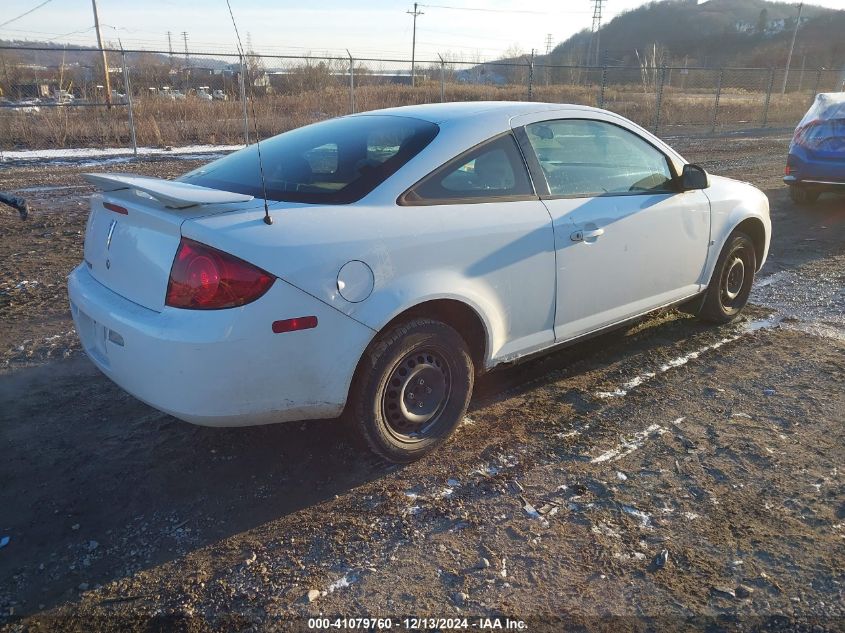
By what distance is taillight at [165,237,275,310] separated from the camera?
2.47 meters

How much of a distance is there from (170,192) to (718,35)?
5152 inches

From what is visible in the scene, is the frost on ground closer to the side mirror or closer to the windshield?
the windshield

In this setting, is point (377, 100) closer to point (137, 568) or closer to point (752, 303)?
point (752, 303)

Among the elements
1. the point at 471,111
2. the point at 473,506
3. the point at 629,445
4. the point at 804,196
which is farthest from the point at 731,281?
the point at 804,196

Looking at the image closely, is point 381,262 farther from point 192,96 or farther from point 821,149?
point 192,96

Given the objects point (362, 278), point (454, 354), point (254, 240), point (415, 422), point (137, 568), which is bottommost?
point (137, 568)

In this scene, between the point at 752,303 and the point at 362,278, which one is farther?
the point at 752,303

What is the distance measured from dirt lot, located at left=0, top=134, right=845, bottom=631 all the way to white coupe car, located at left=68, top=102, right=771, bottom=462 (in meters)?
0.41

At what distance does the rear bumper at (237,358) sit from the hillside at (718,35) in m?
77.0

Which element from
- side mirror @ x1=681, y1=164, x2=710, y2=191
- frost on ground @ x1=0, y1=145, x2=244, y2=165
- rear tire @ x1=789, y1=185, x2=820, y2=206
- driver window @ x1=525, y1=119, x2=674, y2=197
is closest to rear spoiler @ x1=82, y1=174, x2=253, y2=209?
driver window @ x1=525, y1=119, x2=674, y2=197

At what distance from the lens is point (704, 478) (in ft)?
9.84

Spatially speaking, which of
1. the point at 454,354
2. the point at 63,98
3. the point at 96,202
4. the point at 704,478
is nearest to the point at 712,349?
the point at 704,478

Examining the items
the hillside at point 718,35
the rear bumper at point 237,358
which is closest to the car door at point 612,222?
the rear bumper at point 237,358

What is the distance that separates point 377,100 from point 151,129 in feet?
23.8
